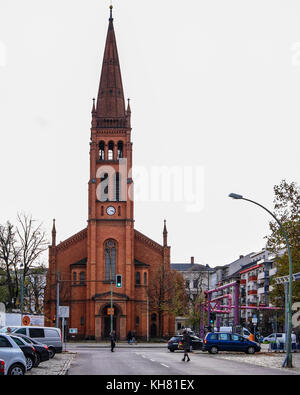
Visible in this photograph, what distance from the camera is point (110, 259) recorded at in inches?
3191

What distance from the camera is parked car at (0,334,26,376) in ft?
65.7

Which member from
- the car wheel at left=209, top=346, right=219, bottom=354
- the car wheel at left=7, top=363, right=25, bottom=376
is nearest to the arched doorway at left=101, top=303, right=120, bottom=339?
the car wheel at left=209, top=346, right=219, bottom=354

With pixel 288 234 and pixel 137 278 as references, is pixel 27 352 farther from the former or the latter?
pixel 137 278

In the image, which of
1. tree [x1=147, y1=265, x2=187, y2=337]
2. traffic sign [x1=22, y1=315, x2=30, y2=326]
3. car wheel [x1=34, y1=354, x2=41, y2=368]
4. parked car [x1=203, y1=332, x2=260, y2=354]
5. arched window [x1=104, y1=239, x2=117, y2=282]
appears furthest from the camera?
tree [x1=147, y1=265, x2=187, y2=337]

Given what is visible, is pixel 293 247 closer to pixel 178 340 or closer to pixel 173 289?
pixel 178 340

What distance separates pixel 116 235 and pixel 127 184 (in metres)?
6.29

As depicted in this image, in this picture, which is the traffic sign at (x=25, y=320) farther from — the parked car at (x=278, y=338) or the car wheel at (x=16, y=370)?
the car wheel at (x=16, y=370)

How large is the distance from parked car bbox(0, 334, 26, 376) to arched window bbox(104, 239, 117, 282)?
60.1 m

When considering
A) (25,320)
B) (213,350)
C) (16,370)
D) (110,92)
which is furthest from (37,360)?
(110,92)

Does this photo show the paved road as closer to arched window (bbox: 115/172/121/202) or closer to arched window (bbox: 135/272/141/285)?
arched window (bbox: 135/272/141/285)

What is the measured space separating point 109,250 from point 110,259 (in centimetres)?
108

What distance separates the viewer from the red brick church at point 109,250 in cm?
7994

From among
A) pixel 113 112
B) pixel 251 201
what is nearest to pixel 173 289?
pixel 113 112

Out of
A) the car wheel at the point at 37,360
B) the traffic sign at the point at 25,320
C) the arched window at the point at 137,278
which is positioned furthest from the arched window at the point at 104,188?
the car wheel at the point at 37,360
